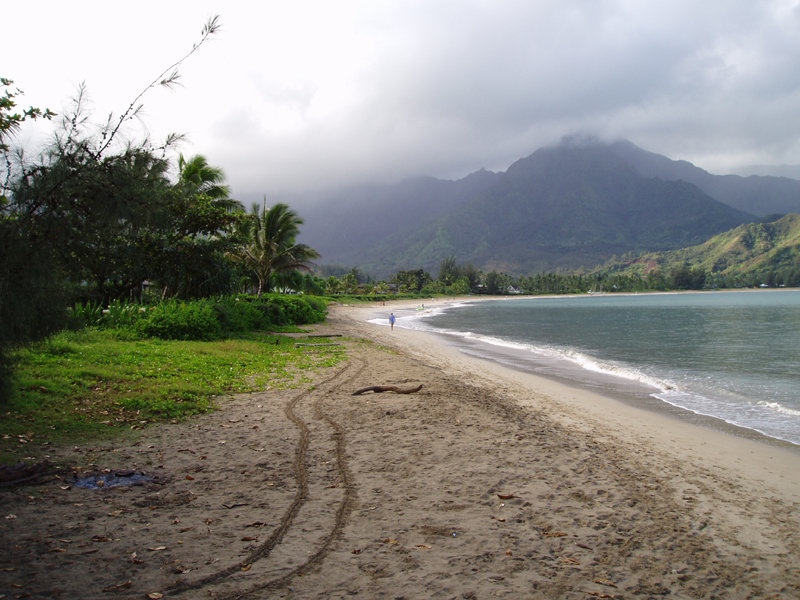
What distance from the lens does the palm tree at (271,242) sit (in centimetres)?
2686

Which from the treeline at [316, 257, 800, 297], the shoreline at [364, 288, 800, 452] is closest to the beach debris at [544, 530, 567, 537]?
the shoreline at [364, 288, 800, 452]

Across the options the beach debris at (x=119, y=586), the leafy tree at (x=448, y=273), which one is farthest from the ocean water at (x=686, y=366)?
the leafy tree at (x=448, y=273)

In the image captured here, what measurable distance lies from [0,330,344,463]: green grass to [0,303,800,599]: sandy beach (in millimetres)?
587

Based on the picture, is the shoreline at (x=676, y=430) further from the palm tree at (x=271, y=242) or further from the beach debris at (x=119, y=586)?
the palm tree at (x=271, y=242)

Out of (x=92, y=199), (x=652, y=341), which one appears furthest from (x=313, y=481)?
(x=652, y=341)

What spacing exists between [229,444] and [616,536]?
4324 mm

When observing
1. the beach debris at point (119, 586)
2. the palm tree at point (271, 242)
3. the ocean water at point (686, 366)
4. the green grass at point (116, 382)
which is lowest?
the ocean water at point (686, 366)

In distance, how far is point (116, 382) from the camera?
813 centimetres

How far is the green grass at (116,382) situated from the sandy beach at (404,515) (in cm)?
59

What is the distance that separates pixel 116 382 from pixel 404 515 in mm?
6334

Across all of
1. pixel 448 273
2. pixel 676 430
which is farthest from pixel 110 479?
pixel 448 273

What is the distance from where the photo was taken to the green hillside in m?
158

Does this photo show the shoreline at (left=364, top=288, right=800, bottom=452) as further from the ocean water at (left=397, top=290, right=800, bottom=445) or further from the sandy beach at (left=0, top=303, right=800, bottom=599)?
the sandy beach at (left=0, top=303, right=800, bottom=599)

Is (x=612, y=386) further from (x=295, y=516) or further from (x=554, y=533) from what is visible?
(x=295, y=516)
